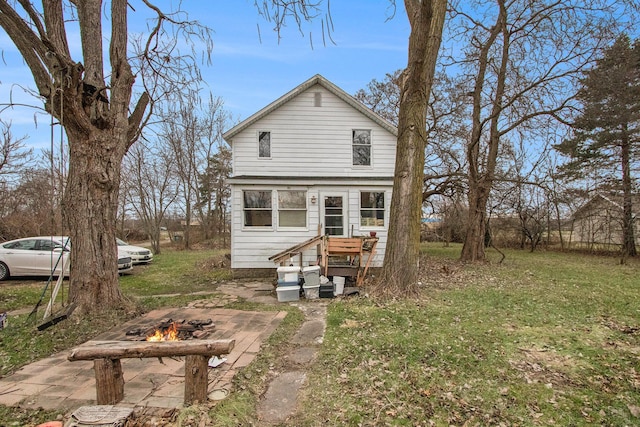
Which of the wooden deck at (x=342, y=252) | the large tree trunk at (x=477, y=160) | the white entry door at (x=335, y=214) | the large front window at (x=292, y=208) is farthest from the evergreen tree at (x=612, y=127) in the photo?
the large front window at (x=292, y=208)

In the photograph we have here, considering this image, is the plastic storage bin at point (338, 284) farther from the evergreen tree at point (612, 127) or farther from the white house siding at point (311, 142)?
the evergreen tree at point (612, 127)

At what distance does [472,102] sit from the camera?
13766 millimetres

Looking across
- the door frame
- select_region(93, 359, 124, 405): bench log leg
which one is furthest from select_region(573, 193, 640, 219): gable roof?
select_region(93, 359, 124, 405): bench log leg

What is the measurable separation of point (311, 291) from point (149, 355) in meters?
4.83

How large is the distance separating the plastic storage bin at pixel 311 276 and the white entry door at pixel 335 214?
11.2ft

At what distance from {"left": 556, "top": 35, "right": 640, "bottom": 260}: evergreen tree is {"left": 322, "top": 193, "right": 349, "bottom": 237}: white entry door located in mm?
8086

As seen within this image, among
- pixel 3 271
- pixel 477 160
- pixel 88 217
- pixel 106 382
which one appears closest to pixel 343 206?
pixel 477 160

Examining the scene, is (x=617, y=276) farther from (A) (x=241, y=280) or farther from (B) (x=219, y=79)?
(B) (x=219, y=79)

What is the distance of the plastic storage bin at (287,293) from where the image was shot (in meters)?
7.27

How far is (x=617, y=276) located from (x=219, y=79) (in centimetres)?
1227

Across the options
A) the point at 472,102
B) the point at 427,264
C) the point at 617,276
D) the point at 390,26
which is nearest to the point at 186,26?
the point at 390,26

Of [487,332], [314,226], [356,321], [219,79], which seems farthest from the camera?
[314,226]

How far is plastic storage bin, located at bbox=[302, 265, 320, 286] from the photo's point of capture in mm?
7453

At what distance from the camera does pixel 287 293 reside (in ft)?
23.9
